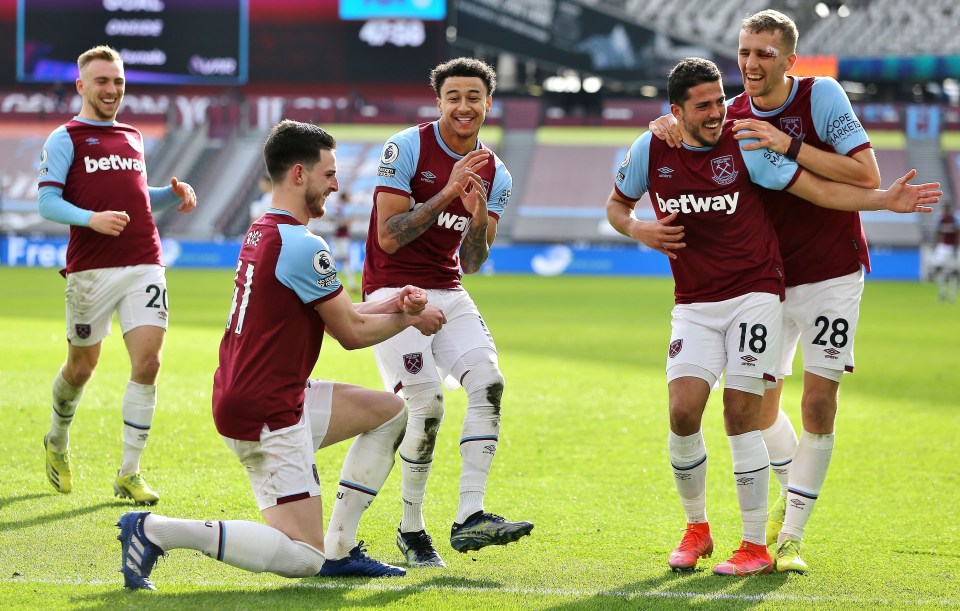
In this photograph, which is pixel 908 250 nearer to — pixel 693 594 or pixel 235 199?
pixel 235 199

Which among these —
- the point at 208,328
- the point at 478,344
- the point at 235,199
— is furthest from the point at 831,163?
the point at 235,199

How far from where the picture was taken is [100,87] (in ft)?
23.2

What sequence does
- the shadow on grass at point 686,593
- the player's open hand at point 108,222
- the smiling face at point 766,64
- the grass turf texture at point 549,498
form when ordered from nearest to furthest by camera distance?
1. the shadow on grass at point 686,593
2. the grass turf texture at point 549,498
3. the smiling face at point 766,64
4. the player's open hand at point 108,222

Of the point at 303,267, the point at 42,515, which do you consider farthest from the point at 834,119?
the point at 42,515

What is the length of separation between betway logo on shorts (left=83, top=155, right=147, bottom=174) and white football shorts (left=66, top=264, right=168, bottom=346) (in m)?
0.61

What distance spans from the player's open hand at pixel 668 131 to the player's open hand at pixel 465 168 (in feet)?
2.78

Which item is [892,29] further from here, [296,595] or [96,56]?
[296,595]

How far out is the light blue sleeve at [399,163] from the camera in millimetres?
5844

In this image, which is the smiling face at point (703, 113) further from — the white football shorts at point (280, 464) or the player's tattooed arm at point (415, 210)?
the white football shorts at point (280, 464)

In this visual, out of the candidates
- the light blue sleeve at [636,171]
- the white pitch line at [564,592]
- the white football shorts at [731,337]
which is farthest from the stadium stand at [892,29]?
the white pitch line at [564,592]

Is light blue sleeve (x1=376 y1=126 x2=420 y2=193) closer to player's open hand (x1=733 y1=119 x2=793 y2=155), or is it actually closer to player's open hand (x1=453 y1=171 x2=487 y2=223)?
player's open hand (x1=453 y1=171 x2=487 y2=223)

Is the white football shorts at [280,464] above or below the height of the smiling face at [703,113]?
below

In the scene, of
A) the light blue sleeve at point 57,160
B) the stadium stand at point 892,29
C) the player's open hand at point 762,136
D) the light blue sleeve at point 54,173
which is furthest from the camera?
the stadium stand at point 892,29

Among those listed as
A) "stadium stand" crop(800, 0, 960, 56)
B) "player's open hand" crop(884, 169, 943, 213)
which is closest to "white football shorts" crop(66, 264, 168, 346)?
"player's open hand" crop(884, 169, 943, 213)
